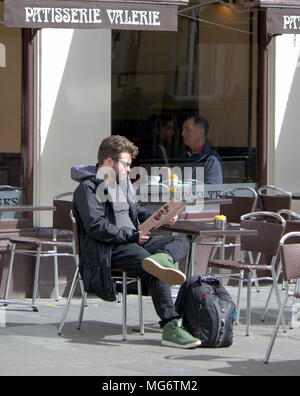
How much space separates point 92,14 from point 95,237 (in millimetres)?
2333

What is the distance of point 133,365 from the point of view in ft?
20.6

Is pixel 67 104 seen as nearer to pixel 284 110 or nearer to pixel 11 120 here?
pixel 11 120

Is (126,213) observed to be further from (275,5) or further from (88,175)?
Answer: (275,5)

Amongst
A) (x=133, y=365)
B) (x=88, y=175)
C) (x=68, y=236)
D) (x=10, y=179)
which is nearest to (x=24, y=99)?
(x=10, y=179)

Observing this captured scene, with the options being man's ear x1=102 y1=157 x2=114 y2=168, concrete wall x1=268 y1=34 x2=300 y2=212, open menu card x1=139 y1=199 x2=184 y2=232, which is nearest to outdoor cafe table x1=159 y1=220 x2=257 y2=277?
open menu card x1=139 y1=199 x2=184 y2=232

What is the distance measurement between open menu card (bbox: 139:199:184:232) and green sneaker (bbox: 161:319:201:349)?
74cm

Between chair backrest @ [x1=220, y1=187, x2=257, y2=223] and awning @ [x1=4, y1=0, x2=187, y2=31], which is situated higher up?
awning @ [x1=4, y1=0, x2=187, y2=31]

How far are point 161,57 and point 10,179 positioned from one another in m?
3.25

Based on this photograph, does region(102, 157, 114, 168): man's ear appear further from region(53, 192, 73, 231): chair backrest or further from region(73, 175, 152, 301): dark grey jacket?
region(53, 192, 73, 231): chair backrest

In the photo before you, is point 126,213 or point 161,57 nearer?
point 126,213

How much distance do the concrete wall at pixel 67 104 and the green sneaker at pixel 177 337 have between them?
2489 mm

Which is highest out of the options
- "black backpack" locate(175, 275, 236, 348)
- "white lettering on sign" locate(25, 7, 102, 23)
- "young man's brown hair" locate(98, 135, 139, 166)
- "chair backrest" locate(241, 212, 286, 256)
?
"white lettering on sign" locate(25, 7, 102, 23)

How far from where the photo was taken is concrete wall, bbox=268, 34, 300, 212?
10258 millimetres
